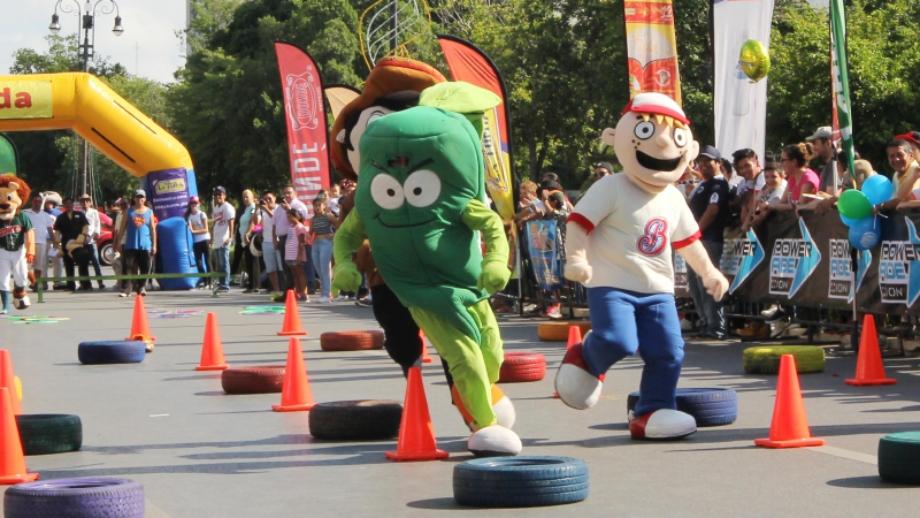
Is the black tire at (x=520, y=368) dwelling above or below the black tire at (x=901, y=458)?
above

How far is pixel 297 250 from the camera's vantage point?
26875 mm

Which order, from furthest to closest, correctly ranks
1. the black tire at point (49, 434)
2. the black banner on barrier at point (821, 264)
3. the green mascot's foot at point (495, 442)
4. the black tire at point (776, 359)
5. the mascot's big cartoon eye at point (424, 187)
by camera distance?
the black banner on barrier at point (821, 264), the black tire at point (776, 359), the black tire at point (49, 434), the mascot's big cartoon eye at point (424, 187), the green mascot's foot at point (495, 442)

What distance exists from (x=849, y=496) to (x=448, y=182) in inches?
107

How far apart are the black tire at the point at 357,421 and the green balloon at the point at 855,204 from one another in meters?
5.46

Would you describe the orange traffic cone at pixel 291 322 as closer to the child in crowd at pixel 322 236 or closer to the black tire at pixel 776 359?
the child in crowd at pixel 322 236

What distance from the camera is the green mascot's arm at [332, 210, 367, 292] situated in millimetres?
9258

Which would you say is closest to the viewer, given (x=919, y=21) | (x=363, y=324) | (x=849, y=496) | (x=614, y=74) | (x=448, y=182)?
(x=849, y=496)

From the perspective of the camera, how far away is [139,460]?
9.24m

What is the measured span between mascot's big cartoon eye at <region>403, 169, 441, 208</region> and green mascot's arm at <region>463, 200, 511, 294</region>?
0.65ft

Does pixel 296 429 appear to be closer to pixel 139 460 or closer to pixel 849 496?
pixel 139 460

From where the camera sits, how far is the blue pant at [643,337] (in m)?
9.12

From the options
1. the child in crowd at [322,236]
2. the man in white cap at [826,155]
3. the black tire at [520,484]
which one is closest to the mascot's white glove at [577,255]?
the black tire at [520,484]

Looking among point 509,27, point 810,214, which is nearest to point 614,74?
point 509,27

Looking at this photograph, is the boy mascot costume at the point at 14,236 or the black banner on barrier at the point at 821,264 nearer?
the black banner on barrier at the point at 821,264
